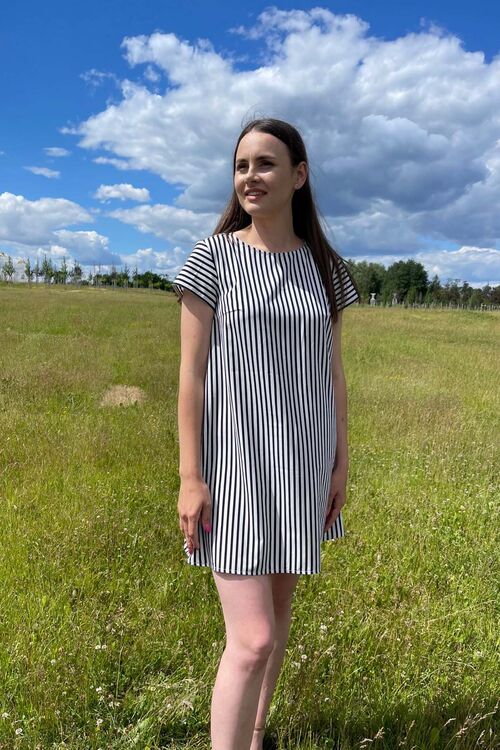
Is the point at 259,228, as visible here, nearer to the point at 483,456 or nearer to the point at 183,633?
the point at 183,633

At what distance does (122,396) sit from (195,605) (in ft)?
18.8

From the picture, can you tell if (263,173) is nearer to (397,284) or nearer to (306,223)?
(306,223)

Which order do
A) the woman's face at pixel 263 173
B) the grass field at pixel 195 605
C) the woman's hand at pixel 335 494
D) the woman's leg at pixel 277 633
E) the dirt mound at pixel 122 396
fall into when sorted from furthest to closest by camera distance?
the dirt mound at pixel 122 396, the grass field at pixel 195 605, the woman's hand at pixel 335 494, the woman's leg at pixel 277 633, the woman's face at pixel 263 173

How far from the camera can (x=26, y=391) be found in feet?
26.7

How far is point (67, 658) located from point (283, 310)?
197cm

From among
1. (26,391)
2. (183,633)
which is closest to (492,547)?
(183,633)

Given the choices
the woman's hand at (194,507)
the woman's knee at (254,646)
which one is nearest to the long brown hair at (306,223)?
the woman's hand at (194,507)

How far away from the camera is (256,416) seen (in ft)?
5.74

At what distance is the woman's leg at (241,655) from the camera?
65.3 inches

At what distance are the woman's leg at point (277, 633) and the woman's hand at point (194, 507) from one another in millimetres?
355

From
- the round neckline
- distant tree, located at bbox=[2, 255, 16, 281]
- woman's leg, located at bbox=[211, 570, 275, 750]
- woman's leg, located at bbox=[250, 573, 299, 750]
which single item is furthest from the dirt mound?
distant tree, located at bbox=[2, 255, 16, 281]

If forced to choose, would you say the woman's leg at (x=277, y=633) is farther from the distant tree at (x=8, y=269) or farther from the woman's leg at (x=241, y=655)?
the distant tree at (x=8, y=269)

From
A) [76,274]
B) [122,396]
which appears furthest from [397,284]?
[122,396]

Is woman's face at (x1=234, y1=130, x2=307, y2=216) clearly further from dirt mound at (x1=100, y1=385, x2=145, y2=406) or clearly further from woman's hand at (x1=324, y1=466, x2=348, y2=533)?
dirt mound at (x1=100, y1=385, x2=145, y2=406)
